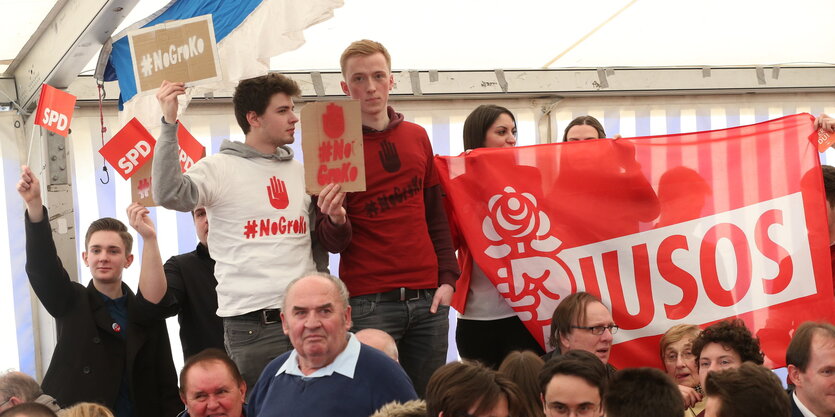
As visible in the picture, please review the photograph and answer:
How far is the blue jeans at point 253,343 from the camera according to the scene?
15.0 feet

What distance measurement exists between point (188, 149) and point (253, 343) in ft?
5.45

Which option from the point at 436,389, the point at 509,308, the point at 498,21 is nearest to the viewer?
the point at 436,389

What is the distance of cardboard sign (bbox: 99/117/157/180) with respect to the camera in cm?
519

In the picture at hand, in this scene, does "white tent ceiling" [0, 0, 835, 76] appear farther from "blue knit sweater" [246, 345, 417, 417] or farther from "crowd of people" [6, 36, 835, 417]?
"blue knit sweater" [246, 345, 417, 417]

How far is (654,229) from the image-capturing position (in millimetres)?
5770

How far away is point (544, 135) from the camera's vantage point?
23.9 feet

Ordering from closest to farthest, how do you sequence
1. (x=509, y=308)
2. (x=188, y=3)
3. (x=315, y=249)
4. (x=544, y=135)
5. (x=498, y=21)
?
(x=315, y=249) → (x=188, y=3) → (x=509, y=308) → (x=498, y=21) → (x=544, y=135)

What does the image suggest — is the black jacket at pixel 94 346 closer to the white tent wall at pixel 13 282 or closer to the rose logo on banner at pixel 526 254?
the white tent wall at pixel 13 282

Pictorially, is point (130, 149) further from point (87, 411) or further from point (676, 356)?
point (676, 356)

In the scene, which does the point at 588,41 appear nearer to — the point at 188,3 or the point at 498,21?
the point at 498,21

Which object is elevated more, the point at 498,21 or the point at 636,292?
the point at 498,21

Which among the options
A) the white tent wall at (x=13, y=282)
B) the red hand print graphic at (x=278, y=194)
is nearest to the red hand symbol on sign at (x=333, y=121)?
the red hand print graphic at (x=278, y=194)

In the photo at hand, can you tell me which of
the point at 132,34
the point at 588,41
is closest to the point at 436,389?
the point at 132,34

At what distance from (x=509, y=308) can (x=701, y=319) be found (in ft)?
3.34
